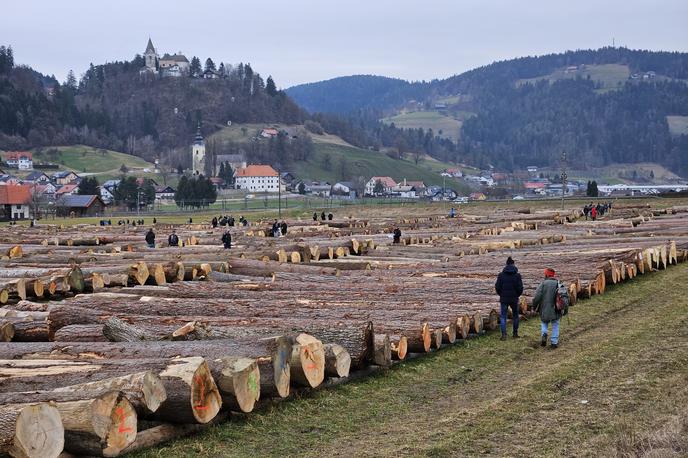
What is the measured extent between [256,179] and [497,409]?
155239mm

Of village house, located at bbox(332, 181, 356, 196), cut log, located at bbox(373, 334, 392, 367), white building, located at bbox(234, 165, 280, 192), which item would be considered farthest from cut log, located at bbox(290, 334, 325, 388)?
white building, located at bbox(234, 165, 280, 192)

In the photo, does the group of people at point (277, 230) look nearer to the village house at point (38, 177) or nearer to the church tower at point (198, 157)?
the village house at point (38, 177)

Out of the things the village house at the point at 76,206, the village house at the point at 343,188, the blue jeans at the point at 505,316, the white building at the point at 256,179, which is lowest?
the blue jeans at the point at 505,316

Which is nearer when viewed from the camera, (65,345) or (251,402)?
(251,402)

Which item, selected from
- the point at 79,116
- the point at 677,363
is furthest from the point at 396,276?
the point at 79,116

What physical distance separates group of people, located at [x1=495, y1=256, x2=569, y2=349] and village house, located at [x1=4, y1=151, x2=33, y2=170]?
509 ft

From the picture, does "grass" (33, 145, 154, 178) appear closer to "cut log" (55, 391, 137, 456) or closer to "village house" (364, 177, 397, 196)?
"village house" (364, 177, 397, 196)

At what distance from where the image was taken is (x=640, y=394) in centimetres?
942

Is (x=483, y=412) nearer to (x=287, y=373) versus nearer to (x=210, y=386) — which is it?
(x=287, y=373)

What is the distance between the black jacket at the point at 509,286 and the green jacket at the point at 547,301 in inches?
28.1

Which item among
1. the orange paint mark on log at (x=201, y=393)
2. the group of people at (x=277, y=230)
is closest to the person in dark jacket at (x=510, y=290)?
the orange paint mark on log at (x=201, y=393)

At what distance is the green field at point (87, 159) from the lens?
16588cm

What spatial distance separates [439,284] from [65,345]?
27.7ft

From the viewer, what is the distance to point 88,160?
6703 inches
